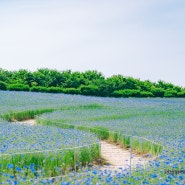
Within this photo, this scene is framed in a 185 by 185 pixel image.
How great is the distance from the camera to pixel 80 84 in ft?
141

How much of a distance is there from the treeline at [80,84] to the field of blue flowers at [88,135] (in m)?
8.48

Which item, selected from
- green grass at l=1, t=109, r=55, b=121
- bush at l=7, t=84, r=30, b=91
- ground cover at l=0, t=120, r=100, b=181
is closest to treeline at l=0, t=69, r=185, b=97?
bush at l=7, t=84, r=30, b=91

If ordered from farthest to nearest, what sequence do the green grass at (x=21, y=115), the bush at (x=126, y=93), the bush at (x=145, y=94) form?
the bush at (x=145, y=94) → the bush at (x=126, y=93) → the green grass at (x=21, y=115)

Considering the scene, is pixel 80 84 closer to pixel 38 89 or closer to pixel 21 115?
pixel 38 89

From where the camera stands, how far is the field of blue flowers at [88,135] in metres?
9.26

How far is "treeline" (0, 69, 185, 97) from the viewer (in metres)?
→ 40.3

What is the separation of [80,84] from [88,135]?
27.2m

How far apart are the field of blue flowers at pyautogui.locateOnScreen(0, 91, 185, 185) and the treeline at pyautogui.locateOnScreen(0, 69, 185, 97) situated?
27.8 feet

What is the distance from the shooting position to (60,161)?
1249cm

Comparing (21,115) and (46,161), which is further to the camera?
(21,115)

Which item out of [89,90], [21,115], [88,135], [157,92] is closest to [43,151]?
[88,135]

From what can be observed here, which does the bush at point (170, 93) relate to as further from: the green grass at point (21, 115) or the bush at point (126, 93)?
the green grass at point (21, 115)

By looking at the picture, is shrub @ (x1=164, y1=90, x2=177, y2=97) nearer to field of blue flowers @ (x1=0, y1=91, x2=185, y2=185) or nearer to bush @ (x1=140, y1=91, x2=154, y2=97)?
bush @ (x1=140, y1=91, x2=154, y2=97)

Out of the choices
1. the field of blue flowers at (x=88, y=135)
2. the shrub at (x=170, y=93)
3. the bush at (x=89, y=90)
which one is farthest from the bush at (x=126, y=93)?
the field of blue flowers at (x=88, y=135)
